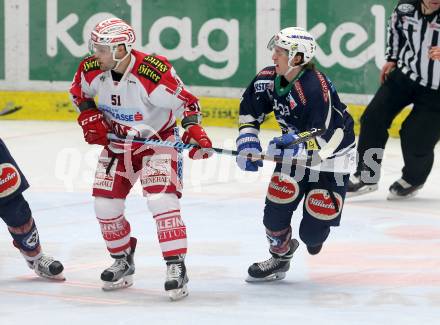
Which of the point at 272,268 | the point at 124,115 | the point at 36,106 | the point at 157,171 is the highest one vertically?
the point at 124,115

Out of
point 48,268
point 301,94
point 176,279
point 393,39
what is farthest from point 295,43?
point 393,39

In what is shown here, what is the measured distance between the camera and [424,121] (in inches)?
345

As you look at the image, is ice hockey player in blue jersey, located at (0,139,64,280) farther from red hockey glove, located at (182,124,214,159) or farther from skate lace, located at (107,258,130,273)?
red hockey glove, located at (182,124,214,159)

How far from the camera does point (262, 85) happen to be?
625cm

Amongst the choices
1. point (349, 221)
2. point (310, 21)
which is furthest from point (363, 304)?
point (310, 21)

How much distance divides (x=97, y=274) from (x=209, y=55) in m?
5.35

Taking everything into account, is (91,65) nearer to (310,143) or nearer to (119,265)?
(119,265)

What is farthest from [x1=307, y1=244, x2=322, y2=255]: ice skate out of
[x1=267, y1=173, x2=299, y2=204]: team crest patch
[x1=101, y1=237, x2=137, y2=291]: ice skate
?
[x1=101, y1=237, x2=137, y2=291]: ice skate

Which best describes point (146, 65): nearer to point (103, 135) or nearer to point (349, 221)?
point (103, 135)

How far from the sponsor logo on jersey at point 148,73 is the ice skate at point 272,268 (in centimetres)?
111

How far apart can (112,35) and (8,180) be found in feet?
2.90

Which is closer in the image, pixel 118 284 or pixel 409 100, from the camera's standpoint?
pixel 118 284

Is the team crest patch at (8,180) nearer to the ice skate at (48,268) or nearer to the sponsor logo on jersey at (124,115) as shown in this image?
the ice skate at (48,268)

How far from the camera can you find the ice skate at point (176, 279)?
19.2 feet
